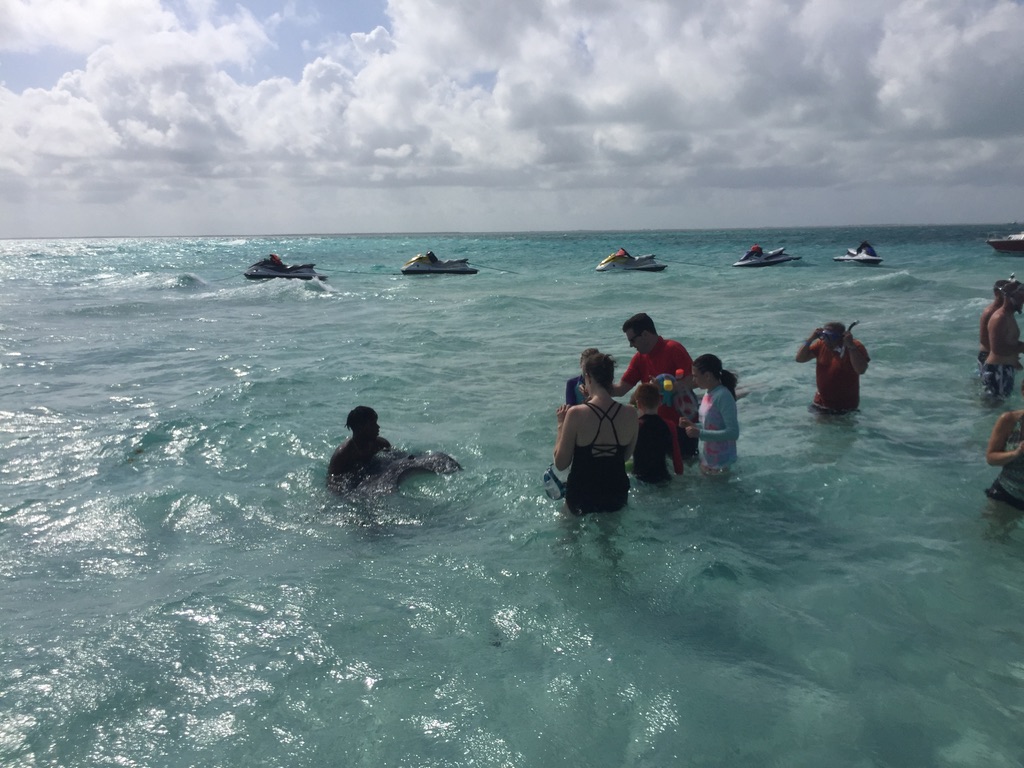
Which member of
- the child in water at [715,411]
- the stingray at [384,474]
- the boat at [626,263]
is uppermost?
the boat at [626,263]

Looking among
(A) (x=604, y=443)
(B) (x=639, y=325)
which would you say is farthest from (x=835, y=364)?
(A) (x=604, y=443)

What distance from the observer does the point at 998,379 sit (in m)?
9.34

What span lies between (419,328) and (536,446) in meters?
11.1

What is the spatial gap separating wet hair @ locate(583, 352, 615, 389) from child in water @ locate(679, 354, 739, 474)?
1293 millimetres

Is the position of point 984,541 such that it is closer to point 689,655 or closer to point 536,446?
point 689,655

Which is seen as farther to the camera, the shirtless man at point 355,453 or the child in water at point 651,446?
the shirtless man at point 355,453

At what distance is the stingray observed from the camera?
707cm

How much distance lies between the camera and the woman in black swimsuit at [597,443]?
197 inches

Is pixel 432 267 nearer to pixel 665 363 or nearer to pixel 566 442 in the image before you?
pixel 665 363

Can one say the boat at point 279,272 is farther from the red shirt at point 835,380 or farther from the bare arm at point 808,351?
the bare arm at point 808,351

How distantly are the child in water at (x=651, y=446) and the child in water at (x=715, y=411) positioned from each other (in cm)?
23

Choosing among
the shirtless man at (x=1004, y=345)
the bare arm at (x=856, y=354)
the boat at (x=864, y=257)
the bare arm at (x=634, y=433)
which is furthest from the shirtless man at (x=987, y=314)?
the boat at (x=864, y=257)

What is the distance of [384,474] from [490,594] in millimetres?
2288

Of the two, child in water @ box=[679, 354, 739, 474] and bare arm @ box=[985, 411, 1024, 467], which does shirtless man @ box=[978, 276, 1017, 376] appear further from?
child in water @ box=[679, 354, 739, 474]
